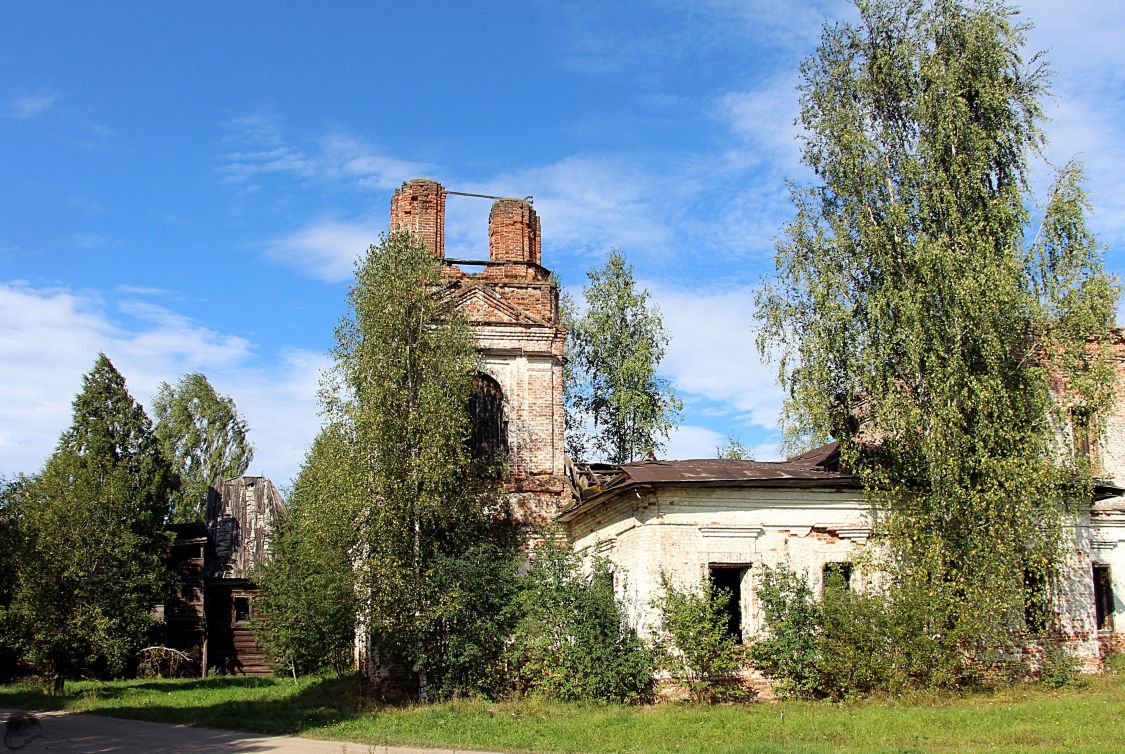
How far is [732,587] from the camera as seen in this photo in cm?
1694

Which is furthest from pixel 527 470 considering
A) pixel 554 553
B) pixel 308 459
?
pixel 308 459

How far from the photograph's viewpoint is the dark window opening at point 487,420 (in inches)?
794

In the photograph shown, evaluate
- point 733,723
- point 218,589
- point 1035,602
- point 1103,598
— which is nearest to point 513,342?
point 733,723

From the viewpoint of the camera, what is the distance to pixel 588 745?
11828 mm

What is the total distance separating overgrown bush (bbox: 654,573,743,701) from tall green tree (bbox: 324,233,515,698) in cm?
302

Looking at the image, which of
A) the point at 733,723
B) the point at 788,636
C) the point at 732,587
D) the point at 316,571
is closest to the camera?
the point at 733,723

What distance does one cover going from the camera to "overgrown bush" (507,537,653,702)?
1533 cm

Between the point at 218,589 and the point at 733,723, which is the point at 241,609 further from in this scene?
the point at 733,723

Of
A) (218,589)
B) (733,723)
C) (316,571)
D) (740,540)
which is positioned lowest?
(733,723)

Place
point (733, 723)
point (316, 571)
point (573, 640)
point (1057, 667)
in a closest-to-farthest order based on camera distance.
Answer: point (733, 723), point (1057, 667), point (573, 640), point (316, 571)

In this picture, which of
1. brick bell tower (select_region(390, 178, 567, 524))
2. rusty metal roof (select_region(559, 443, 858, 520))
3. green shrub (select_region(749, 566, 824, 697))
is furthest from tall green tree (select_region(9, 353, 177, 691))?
green shrub (select_region(749, 566, 824, 697))

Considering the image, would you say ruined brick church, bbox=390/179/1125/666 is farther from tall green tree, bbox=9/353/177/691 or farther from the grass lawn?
tall green tree, bbox=9/353/177/691

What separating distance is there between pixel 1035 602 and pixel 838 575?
3.26 m

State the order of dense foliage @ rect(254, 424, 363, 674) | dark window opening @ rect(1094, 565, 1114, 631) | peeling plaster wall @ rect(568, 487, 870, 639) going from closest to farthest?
peeling plaster wall @ rect(568, 487, 870, 639)
dense foliage @ rect(254, 424, 363, 674)
dark window opening @ rect(1094, 565, 1114, 631)
